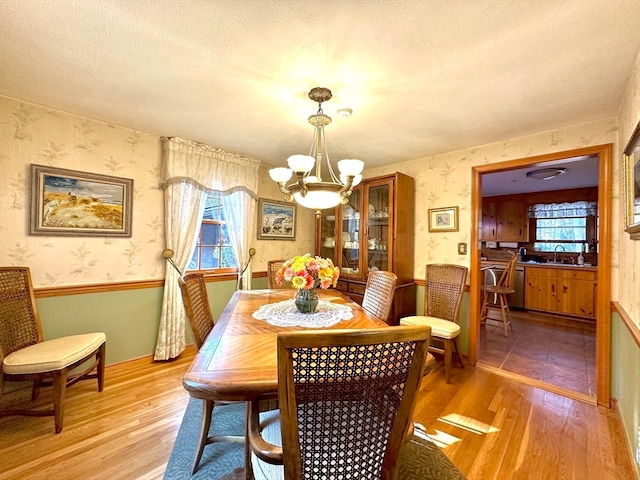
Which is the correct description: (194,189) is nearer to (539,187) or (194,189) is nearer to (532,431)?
(532,431)

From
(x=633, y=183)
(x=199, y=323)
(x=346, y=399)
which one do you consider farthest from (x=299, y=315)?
(x=633, y=183)

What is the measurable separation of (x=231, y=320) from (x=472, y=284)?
2.33 meters

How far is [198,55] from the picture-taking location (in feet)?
4.82

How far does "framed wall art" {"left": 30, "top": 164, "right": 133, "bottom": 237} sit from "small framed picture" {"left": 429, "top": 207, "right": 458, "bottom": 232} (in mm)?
3027

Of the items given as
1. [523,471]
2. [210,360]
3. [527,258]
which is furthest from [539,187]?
[210,360]

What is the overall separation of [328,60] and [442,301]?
2.40 meters

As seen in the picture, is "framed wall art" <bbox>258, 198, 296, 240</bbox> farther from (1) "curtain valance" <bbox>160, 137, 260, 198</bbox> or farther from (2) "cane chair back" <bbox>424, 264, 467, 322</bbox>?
(2) "cane chair back" <bbox>424, 264, 467, 322</bbox>

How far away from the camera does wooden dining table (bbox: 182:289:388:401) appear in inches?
36.6

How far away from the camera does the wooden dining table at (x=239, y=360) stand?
929 mm

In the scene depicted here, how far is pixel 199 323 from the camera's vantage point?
1.64 meters

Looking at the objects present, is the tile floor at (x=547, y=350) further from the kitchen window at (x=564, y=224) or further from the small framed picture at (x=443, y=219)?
the kitchen window at (x=564, y=224)

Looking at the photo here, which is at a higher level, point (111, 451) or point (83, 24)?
point (83, 24)

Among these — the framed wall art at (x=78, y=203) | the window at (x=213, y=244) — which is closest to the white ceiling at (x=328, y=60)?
the framed wall art at (x=78, y=203)

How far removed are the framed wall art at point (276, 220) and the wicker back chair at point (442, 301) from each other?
6.12ft
